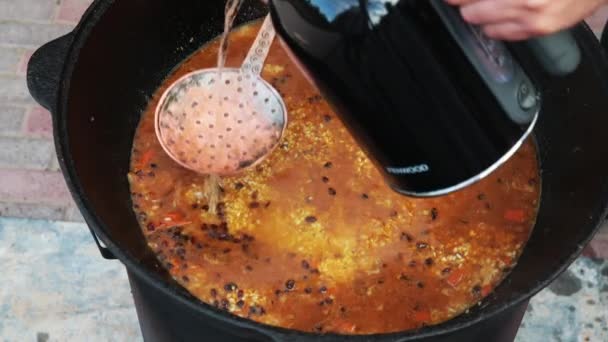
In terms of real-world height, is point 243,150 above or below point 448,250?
above

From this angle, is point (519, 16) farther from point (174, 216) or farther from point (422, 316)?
point (174, 216)

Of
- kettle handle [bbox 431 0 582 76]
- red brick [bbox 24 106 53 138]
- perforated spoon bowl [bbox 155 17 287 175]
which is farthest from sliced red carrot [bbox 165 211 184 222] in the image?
red brick [bbox 24 106 53 138]

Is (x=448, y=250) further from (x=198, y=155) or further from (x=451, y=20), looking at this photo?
(x=451, y=20)

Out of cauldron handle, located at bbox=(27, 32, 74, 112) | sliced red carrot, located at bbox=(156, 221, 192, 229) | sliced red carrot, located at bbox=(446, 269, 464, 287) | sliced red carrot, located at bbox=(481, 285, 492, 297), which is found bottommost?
sliced red carrot, located at bbox=(481, 285, 492, 297)

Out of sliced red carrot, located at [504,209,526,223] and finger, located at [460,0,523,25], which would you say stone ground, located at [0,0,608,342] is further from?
finger, located at [460,0,523,25]

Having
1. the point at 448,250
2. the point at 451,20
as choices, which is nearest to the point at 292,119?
the point at 448,250

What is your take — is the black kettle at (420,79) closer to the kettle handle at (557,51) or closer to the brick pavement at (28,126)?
the kettle handle at (557,51)
